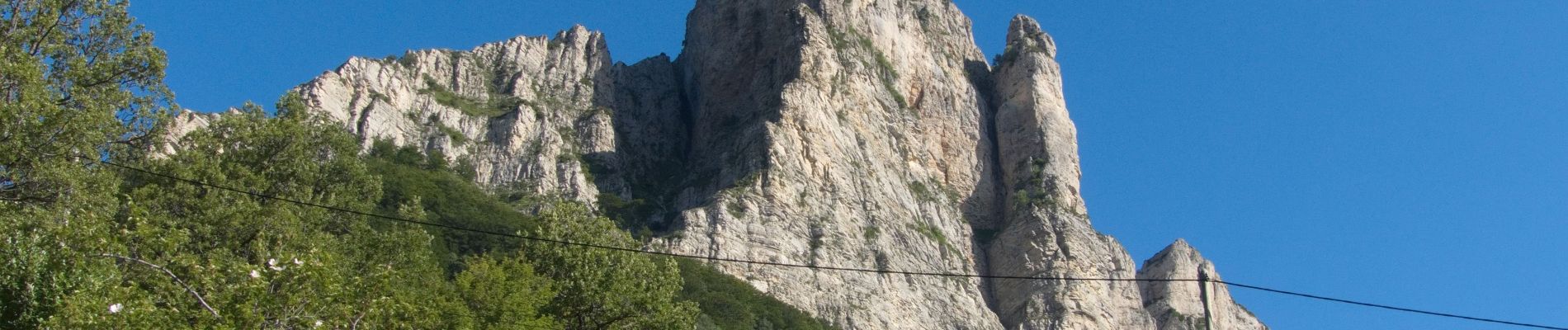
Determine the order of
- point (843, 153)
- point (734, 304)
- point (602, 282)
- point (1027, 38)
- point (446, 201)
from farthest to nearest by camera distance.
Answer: point (1027, 38) < point (843, 153) < point (446, 201) < point (734, 304) < point (602, 282)

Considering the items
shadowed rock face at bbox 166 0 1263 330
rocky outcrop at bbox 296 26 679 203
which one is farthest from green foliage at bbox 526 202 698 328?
rocky outcrop at bbox 296 26 679 203

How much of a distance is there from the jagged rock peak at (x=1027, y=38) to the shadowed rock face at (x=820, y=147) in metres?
0.60

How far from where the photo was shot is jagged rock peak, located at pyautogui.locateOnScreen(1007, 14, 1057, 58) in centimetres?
11262

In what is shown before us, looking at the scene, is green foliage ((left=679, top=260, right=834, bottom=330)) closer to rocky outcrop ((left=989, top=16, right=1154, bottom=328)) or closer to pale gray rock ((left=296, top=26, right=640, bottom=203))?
pale gray rock ((left=296, top=26, right=640, bottom=203))

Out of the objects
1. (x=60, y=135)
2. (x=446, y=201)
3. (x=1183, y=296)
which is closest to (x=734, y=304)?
(x=446, y=201)

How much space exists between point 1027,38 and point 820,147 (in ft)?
109

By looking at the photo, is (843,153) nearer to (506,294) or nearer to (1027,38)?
(1027,38)

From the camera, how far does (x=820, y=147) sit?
8706cm

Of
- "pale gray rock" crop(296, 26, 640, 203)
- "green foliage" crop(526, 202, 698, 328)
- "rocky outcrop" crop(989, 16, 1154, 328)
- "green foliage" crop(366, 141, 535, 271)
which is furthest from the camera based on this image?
"pale gray rock" crop(296, 26, 640, 203)

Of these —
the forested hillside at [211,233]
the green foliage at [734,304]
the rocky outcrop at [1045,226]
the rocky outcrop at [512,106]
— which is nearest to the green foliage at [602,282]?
the forested hillside at [211,233]

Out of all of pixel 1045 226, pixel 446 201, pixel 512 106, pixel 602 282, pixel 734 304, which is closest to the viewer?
pixel 602 282

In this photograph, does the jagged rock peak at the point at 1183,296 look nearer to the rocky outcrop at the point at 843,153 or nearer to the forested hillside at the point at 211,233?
the rocky outcrop at the point at 843,153

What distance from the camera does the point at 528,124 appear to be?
9100cm

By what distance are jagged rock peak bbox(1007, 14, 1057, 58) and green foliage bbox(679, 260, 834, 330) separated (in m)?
46.6
